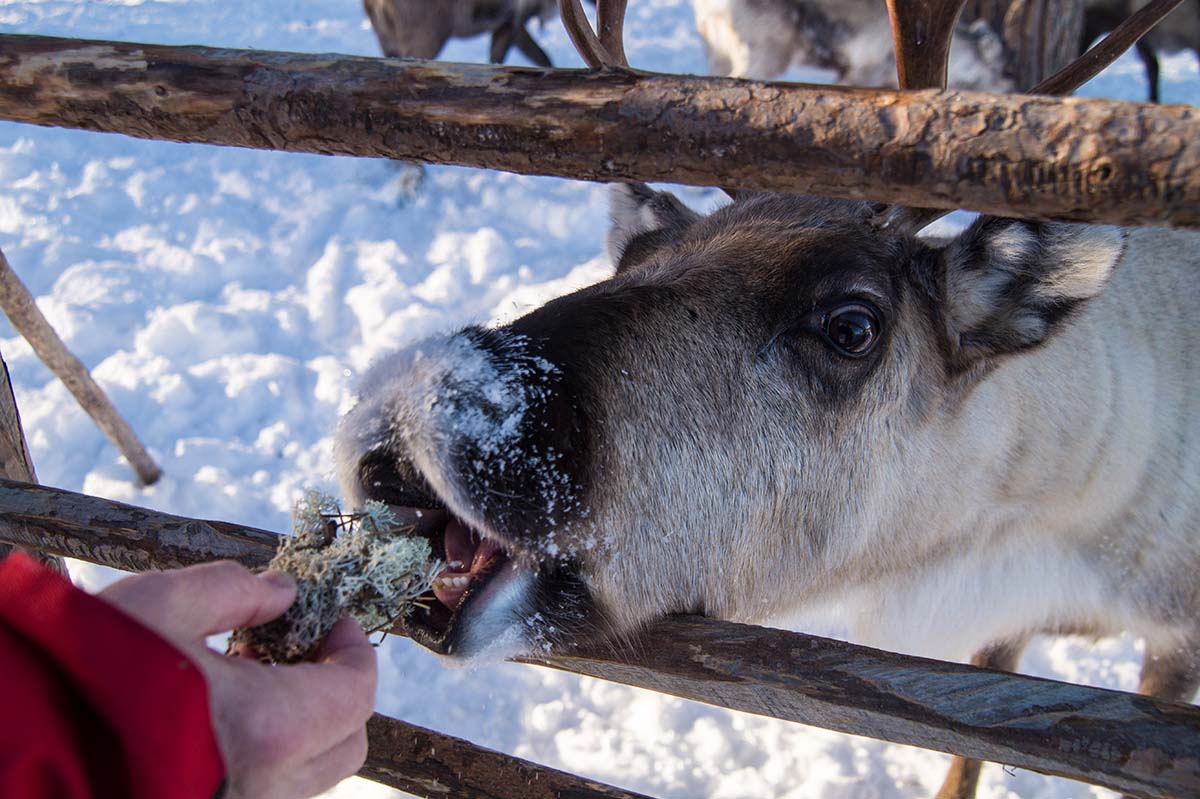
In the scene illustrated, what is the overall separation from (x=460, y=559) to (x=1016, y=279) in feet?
4.79

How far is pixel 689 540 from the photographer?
6.46 ft

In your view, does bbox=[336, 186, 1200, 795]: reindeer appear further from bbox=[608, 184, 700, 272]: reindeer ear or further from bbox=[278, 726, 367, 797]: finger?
bbox=[278, 726, 367, 797]: finger

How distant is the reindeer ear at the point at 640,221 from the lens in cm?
265

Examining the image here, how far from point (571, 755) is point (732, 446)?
6.50 feet

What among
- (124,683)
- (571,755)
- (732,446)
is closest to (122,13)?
(571,755)

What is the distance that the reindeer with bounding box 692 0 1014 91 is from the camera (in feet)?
22.6

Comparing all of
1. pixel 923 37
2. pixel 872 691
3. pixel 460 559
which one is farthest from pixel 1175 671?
pixel 460 559

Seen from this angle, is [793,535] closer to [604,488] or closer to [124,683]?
[604,488]

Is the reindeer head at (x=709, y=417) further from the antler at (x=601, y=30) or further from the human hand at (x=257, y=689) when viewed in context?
the antler at (x=601, y=30)

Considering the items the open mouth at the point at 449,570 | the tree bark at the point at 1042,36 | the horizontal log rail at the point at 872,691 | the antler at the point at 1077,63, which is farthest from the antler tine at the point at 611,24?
the tree bark at the point at 1042,36

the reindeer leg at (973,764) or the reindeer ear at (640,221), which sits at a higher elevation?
the reindeer ear at (640,221)

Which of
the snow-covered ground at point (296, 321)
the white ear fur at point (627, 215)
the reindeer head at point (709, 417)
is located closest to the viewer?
the reindeer head at point (709, 417)

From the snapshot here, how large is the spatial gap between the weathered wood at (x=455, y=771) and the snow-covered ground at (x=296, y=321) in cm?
78

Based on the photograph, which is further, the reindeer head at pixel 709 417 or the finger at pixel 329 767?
the reindeer head at pixel 709 417
